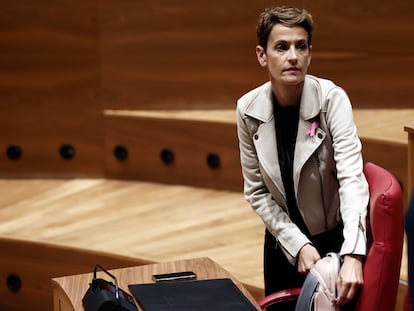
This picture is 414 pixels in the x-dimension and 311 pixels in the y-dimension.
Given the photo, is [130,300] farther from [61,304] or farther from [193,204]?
[193,204]

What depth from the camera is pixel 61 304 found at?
0.95 m

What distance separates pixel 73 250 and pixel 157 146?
1.23 feet

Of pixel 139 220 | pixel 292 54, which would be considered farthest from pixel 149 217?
pixel 292 54

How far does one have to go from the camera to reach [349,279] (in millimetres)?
854

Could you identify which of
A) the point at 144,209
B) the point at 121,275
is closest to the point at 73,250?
the point at 144,209

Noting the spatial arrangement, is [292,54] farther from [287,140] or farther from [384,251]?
[384,251]

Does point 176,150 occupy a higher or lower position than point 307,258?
higher

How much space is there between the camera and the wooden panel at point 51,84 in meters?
1.85

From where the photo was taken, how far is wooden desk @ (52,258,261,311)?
914 millimetres

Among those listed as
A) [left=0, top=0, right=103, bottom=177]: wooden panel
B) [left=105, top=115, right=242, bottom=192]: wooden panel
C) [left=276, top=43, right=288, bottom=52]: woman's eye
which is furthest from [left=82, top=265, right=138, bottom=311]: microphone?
[left=0, top=0, right=103, bottom=177]: wooden panel

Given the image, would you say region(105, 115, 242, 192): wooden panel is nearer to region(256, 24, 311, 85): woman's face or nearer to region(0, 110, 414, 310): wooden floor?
region(0, 110, 414, 310): wooden floor

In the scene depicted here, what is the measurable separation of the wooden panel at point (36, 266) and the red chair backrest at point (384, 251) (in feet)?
2.29

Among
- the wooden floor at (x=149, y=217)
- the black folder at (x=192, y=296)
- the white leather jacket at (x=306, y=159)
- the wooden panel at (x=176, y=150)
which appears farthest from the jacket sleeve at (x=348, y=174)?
the wooden panel at (x=176, y=150)

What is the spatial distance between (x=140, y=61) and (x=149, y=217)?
0.34 meters
